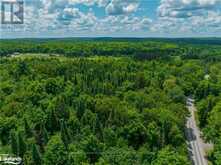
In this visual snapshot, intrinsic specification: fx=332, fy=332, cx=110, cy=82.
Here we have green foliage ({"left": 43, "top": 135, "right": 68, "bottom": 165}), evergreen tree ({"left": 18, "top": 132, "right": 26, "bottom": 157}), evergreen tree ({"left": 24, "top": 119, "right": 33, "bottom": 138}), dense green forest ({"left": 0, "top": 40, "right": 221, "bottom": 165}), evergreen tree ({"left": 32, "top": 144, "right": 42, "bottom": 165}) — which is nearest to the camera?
evergreen tree ({"left": 32, "top": 144, "right": 42, "bottom": 165})

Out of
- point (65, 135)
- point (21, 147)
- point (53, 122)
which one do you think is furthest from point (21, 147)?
point (53, 122)

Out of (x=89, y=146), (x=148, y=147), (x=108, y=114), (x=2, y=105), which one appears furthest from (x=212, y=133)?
(x=2, y=105)

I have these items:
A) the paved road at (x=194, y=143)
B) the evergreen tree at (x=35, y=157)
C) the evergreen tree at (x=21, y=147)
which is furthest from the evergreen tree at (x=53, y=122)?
the paved road at (x=194, y=143)

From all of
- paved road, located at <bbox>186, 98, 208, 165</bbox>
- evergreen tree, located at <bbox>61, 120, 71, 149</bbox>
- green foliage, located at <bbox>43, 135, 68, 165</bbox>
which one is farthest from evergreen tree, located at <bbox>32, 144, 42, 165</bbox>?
paved road, located at <bbox>186, 98, 208, 165</bbox>

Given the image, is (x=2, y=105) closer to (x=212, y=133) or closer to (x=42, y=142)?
(x=42, y=142)

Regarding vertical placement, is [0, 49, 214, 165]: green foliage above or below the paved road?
above

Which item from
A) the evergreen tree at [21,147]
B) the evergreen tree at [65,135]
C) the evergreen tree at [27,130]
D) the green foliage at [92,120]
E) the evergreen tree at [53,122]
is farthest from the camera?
the evergreen tree at [53,122]

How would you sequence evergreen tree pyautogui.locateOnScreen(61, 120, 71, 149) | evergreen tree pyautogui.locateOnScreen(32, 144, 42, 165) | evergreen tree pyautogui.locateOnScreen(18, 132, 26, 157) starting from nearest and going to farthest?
evergreen tree pyautogui.locateOnScreen(32, 144, 42, 165), evergreen tree pyautogui.locateOnScreen(18, 132, 26, 157), evergreen tree pyautogui.locateOnScreen(61, 120, 71, 149)

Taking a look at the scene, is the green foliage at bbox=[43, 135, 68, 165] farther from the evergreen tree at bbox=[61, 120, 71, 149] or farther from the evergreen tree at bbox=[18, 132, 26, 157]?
the evergreen tree at bbox=[18, 132, 26, 157]

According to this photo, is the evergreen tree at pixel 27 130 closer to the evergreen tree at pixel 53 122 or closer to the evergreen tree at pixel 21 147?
the evergreen tree at pixel 53 122

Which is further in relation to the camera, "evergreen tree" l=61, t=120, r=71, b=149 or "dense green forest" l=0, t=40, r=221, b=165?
"evergreen tree" l=61, t=120, r=71, b=149
